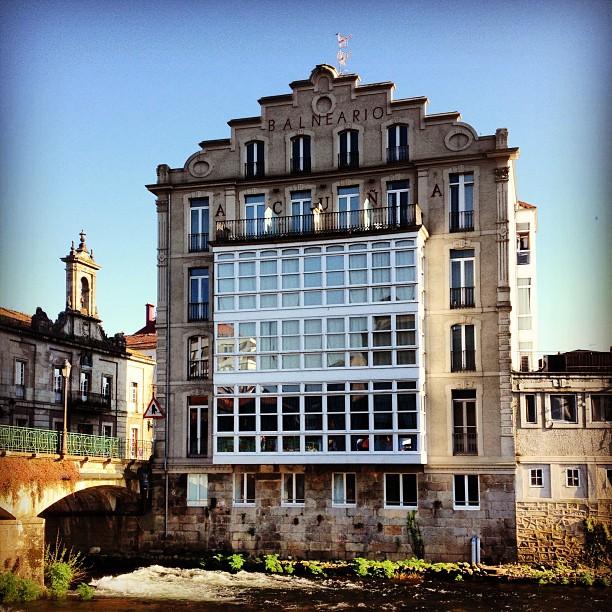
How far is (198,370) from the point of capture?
39.1 meters

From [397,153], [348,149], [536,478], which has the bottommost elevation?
[536,478]

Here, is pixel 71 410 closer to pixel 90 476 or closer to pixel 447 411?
pixel 90 476

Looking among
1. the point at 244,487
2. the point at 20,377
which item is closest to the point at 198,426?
the point at 244,487

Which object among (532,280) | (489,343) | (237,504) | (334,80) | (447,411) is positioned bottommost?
(237,504)

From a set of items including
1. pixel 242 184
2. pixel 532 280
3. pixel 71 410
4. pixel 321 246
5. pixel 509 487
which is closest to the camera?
pixel 509 487

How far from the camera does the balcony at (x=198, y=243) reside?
39584 mm

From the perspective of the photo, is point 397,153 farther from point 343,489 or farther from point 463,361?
point 343,489

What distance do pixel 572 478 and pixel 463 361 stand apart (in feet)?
→ 19.1

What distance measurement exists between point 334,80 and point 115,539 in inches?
813

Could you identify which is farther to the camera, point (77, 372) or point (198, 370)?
point (77, 372)

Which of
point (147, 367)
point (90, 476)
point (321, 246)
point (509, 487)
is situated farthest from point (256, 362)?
point (147, 367)

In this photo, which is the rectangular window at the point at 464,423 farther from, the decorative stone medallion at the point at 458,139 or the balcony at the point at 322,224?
the decorative stone medallion at the point at 458,139

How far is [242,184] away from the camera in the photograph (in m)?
39.5

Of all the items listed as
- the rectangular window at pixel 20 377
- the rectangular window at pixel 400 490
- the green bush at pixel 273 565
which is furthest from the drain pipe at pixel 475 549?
the rectangular window at pixel 20 377
